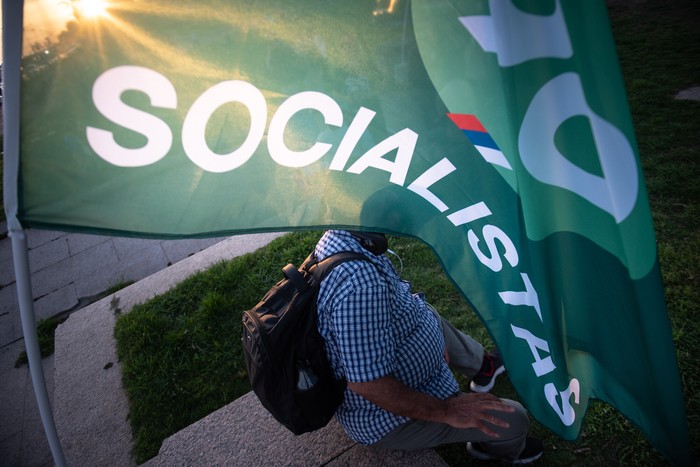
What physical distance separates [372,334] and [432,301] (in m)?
2.15

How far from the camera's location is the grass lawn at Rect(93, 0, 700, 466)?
100 inches

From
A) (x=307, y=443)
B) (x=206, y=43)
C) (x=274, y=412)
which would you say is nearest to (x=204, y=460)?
(x=307, y=443)

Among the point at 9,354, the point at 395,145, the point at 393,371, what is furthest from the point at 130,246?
the point at 395,145

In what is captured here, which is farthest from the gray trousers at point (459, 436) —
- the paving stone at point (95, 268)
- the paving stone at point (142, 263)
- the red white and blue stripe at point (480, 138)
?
the paving stone at point (95, 268)

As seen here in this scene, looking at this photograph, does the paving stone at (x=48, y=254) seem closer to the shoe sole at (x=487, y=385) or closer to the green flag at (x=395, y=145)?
the shoe sole at (x=487, y=385)

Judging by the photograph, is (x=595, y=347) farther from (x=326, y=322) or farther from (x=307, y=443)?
(x=307, y=443)

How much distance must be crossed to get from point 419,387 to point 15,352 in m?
4.67

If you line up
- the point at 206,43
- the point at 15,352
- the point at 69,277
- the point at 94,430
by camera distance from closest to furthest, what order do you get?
the point at 206,43 → the point at 94,430 → the point at 15,352 → the point at 69,277

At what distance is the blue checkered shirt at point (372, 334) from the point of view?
5.36ft

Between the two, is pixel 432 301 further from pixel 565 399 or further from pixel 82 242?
pixel 82 242

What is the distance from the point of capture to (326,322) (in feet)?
5.72

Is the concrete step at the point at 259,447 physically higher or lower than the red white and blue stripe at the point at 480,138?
lower

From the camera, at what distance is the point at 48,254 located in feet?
20.7

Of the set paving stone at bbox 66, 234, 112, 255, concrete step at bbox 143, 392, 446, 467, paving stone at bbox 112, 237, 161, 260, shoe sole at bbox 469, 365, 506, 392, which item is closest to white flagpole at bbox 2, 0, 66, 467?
Answer: concrete step at bbox 143, 392, 446, 467
